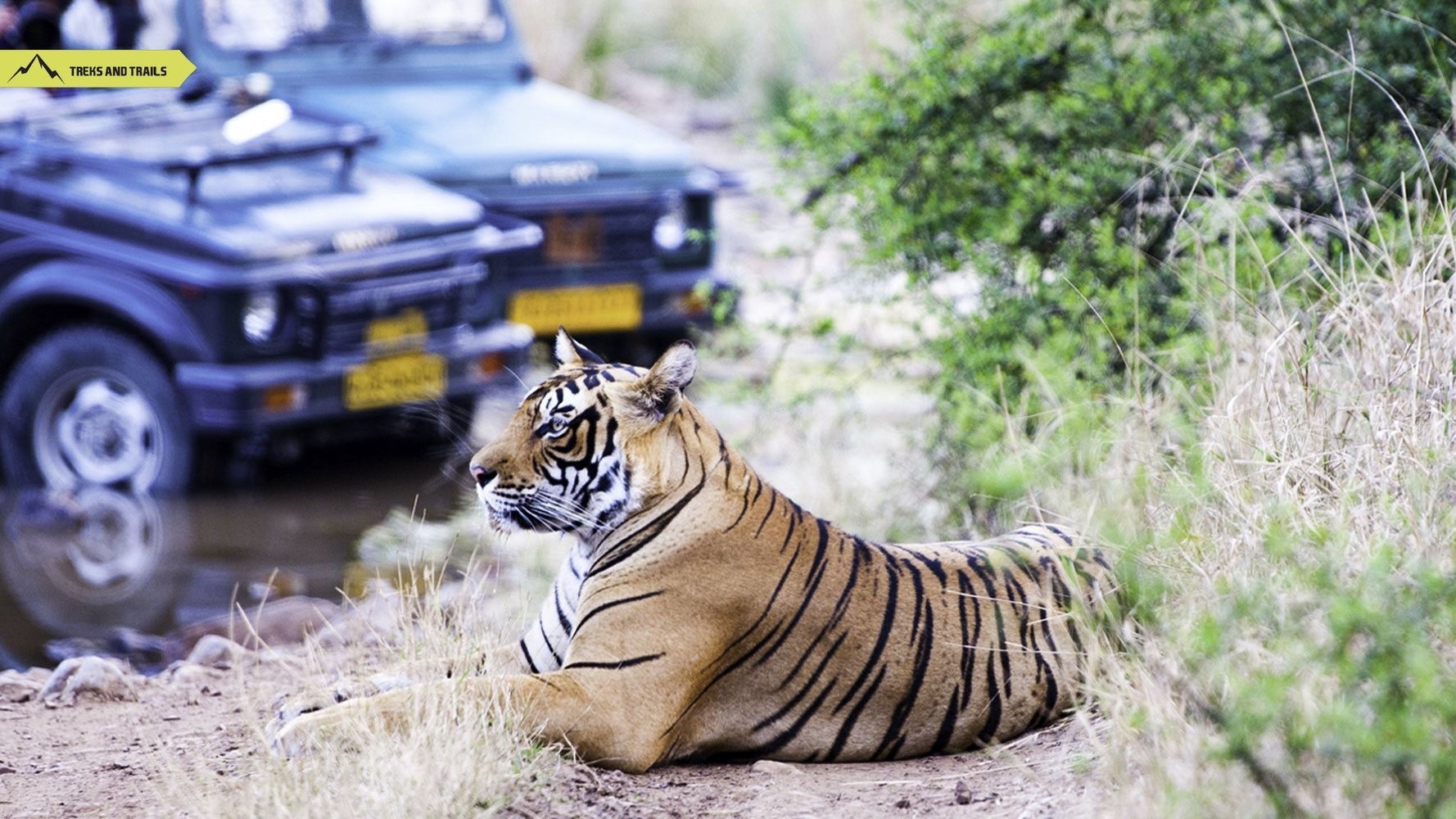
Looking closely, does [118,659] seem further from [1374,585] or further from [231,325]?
[1374,585]

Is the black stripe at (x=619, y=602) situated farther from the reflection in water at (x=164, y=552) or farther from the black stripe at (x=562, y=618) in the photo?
the reflection in water at (x=164, y=552)

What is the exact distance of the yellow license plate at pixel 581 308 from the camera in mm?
8562

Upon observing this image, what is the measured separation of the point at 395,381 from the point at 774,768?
412cm

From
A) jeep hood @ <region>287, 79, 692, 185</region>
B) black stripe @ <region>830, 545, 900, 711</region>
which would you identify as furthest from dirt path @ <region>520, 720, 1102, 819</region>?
jeep hood @ <region>287, 79, 692, 185</region>

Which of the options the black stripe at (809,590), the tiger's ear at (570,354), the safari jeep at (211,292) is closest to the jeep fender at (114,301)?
the safari jeep at (211,292)


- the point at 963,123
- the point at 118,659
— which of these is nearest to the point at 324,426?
the point at 118,659

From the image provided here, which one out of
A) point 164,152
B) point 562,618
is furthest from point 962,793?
point 164,152

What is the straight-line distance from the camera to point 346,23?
9.26m

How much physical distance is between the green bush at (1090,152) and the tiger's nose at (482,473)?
205 cm

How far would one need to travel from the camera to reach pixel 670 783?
3828 mm

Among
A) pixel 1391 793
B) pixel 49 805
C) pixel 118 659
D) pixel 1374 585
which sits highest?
pixel 1374 585

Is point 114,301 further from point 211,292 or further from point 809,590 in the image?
point 809,590

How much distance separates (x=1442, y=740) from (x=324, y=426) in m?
5.53

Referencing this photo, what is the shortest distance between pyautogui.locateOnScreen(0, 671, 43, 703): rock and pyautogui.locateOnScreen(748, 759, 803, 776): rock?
2.22 meters
